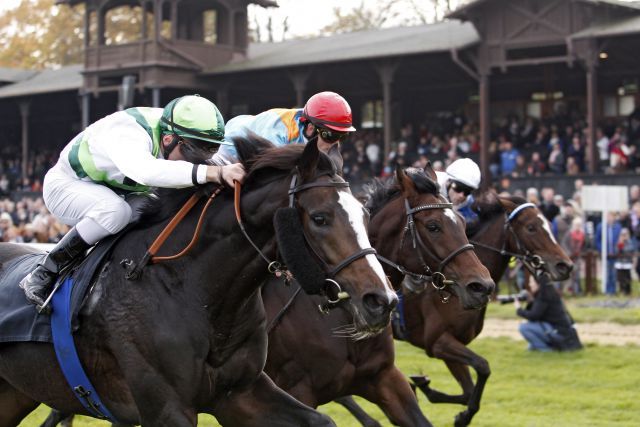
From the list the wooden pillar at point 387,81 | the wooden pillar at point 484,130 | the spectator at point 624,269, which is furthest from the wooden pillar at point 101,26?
the spectator at point 624,269

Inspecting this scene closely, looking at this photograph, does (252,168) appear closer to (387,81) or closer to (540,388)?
(540,388)

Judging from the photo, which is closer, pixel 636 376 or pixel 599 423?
Answer: pixel 599 423

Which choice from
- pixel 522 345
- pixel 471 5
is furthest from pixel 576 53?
pixel 522 345

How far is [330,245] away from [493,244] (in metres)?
4.68

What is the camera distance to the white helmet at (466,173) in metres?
7.70

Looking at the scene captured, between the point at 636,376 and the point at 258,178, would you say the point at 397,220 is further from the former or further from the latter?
the point at 636,376

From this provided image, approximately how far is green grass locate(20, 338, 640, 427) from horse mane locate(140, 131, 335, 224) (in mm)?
3676

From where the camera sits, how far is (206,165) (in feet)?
14.5

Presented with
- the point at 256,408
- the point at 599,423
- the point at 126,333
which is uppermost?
the point at 126,333

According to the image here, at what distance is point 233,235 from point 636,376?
22.7 ft

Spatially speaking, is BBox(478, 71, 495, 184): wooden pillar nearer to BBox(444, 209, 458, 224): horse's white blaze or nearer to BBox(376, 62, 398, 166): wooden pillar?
BBox(376, 62, 398, 166): wooden pillar

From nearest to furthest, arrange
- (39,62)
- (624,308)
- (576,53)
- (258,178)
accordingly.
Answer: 1. (258,178)
2. (624,308)
3. (576,53)
4. (39,62)

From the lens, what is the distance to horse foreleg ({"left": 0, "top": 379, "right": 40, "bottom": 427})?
5.29m

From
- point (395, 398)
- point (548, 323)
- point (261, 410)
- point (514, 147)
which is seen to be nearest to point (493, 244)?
point (395, 398)
